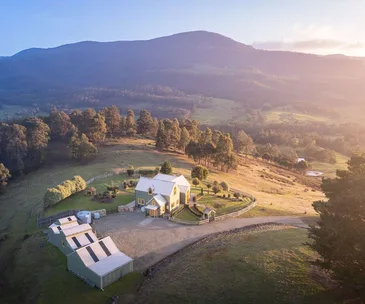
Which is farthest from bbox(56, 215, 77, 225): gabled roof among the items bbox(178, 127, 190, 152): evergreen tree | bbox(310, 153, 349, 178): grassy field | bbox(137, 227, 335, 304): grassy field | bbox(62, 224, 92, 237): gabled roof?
bbox(310, 153, 349, 178): grassy field

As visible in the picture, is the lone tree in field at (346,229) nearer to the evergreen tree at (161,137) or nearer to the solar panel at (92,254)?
the solar panel at (92,254)

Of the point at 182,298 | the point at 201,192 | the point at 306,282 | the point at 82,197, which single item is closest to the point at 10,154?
the point at 82,197

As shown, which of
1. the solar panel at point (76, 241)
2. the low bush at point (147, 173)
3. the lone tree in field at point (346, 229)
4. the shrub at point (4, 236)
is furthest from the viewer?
the low bush at point (147, 173)

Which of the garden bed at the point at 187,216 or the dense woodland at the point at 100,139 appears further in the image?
the dense woodland at the point at 100,139

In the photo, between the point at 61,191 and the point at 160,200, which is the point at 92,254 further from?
the point at 61,191

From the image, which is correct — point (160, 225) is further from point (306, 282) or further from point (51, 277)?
point (306, 282)

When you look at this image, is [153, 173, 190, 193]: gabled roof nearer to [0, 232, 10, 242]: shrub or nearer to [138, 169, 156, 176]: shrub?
[138, 169, 156, 176]: shrub

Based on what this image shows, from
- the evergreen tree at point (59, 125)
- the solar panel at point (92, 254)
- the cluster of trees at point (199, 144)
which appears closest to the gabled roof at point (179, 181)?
the solar panel at point (92, 254)

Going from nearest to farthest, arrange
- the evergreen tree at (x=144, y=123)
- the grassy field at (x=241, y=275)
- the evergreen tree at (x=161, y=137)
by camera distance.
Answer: the grassy field at (x=241, y=275) < the evergreen tree at (x=161, y=137) < the evergreen tree at (x=144, y=123)
